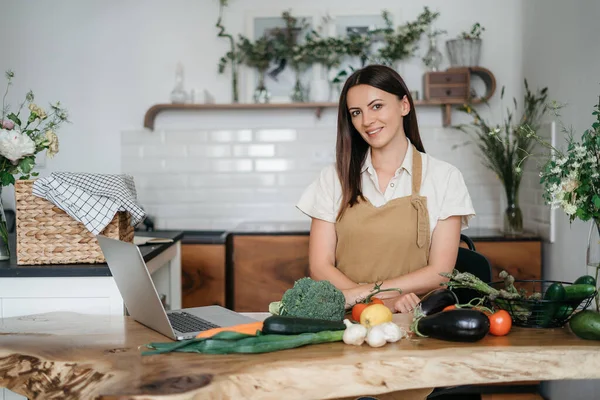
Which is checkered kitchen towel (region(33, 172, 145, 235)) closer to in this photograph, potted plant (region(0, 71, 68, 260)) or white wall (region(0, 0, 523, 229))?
potted plant (region(0, 71, 68, 260))

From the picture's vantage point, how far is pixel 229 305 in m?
4.19

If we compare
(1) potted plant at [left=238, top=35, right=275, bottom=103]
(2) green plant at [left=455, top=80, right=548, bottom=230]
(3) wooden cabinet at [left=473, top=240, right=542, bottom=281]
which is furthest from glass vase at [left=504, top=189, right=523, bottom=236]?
(1) potted plant at [left=238, top=35, right=275, bottom=103]

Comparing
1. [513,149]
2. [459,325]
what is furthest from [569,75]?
[459,325]

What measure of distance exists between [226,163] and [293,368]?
10.9 feet

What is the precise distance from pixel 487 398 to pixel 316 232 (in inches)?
76.5

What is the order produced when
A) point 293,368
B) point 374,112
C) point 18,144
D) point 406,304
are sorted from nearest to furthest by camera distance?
point 293,368 → point 406,304 → point 18,144 → point 374,112

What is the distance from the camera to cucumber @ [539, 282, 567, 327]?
173 centimetres

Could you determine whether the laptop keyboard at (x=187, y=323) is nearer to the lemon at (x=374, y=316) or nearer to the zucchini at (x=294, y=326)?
the zucchini at (x=294, y=326)

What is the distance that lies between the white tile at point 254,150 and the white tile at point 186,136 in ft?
0.77

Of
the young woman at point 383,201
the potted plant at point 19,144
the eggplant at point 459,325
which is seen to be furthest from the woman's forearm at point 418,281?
the potted plant at point 19,144

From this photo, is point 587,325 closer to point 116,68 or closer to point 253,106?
point 253,106

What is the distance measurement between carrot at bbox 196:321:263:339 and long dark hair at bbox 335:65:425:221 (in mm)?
820

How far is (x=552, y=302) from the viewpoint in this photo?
5.70 feet

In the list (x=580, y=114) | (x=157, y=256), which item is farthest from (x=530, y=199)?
(x=157, y=256)
